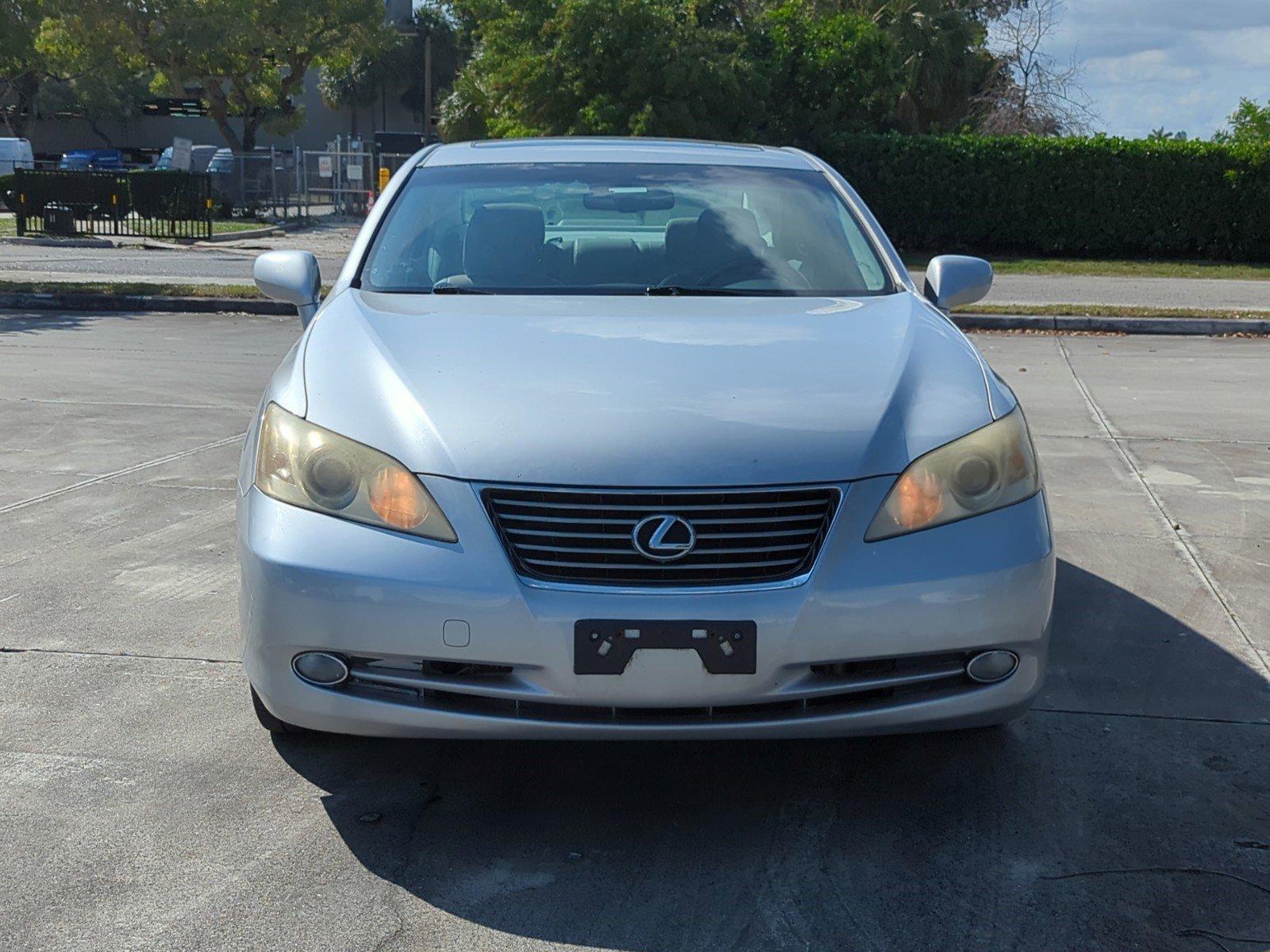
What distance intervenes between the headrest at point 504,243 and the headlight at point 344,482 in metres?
1.15

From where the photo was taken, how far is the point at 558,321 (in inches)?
148

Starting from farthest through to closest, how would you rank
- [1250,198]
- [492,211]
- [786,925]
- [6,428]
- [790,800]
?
[1250,198]
[6,428]
[492,211]
[790,800]
[786,925]

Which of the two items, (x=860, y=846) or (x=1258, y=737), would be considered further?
(x=1258, y=737)

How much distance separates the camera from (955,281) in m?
4.58

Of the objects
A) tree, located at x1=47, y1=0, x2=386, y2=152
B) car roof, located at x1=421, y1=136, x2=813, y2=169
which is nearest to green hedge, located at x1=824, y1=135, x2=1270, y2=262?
car roof, located at x1=421, y1=136, x2=813, y2=169

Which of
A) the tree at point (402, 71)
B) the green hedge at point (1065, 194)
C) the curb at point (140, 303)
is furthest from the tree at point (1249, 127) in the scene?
the tree at point (402, 71)

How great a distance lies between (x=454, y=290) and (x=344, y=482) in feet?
3.87

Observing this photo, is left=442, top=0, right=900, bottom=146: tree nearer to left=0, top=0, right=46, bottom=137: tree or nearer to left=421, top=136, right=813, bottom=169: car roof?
left=0, top=0, right=46, bottom=137: tree

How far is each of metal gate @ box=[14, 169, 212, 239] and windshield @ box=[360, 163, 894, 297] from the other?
24.0 m

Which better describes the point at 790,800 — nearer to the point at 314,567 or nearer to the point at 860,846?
the point at 860,846

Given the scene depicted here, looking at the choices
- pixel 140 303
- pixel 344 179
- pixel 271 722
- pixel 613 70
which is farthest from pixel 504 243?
pixel 344 179

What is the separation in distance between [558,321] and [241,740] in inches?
54.8

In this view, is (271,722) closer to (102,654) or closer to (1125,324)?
(102,654)

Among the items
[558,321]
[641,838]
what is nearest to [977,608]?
[641,838]
